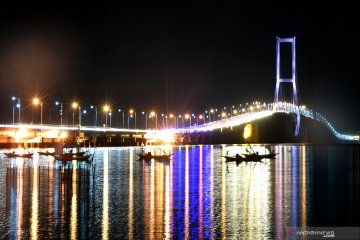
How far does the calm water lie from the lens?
55.6 feet

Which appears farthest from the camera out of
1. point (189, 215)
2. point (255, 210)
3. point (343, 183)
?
point (343, 183)

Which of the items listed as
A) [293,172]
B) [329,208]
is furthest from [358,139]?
[329,208]

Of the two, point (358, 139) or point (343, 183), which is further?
point (358, 139)

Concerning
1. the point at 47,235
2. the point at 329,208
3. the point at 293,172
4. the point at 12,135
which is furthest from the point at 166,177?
the point at 12,135

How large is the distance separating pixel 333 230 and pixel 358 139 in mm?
138145

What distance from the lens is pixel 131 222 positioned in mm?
18172

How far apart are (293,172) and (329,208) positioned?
55.4ft

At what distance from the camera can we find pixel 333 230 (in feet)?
53.2

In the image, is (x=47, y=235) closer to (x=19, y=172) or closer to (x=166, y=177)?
(x=166, y=177)

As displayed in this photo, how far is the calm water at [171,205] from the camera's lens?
55.6 ft

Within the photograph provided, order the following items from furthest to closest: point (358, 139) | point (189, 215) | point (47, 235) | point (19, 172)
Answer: point (358, 139) < point (19, 172) < point (189, 215) < point (47, 235)

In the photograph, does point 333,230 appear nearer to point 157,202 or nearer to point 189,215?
point 189,215

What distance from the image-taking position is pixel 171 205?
21781mm

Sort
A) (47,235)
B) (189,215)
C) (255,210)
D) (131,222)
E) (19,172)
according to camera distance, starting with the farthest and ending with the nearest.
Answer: (19,172) → (255,210) → (189,215) → (131,222) → (47,235)
